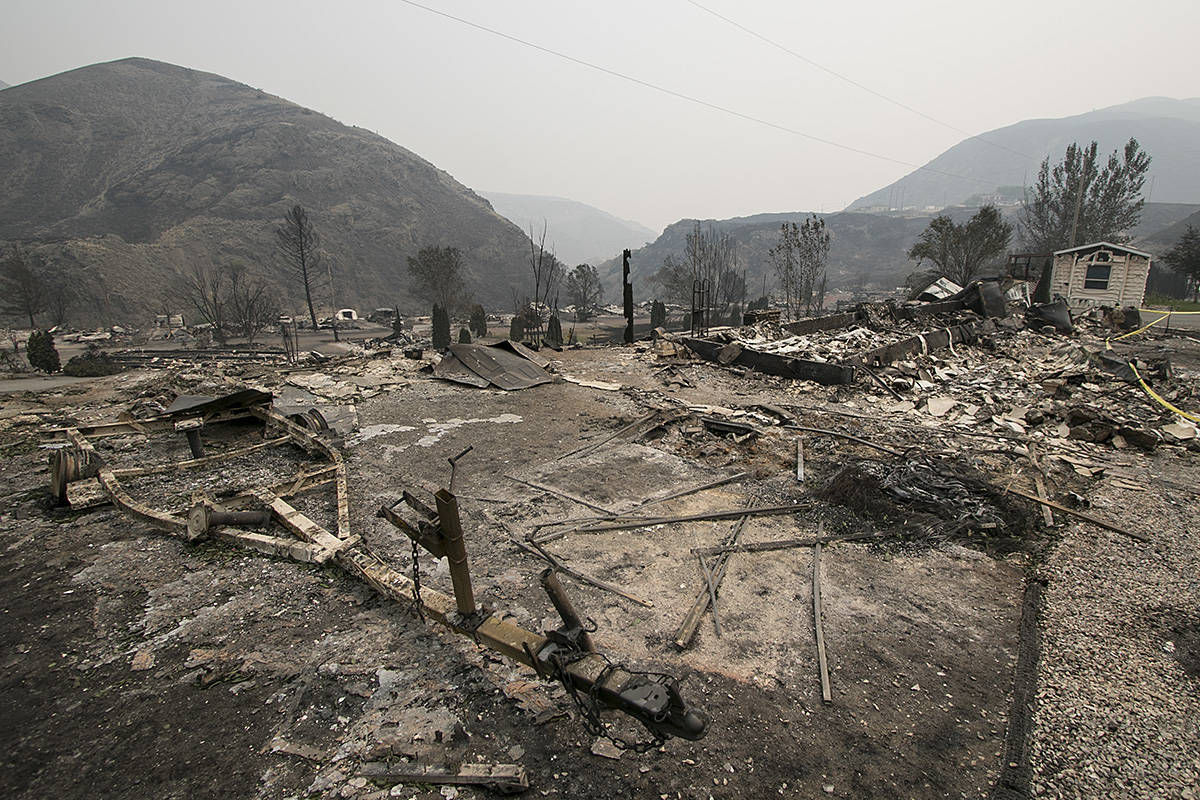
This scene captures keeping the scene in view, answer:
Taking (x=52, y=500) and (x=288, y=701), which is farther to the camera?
(x=52, y=500)

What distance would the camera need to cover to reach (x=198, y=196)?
78.9m

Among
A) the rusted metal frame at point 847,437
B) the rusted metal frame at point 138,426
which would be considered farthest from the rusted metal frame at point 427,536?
the rusted metal frame at point 138,426

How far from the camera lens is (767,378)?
504 inches

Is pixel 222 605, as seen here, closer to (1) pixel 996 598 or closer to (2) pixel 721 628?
(2) pixel 721 628

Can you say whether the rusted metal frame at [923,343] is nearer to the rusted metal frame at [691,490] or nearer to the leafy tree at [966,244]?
the rusted metal frame at [691,490]

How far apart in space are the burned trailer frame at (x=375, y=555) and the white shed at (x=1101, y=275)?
31.5 metres

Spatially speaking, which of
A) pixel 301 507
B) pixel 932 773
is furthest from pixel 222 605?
pixel 932 773

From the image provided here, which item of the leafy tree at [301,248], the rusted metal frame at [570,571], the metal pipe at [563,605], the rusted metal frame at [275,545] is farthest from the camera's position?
the leafy tree at [301,248]

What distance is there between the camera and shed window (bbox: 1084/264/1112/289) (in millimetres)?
23578

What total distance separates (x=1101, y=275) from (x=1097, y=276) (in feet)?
0.47

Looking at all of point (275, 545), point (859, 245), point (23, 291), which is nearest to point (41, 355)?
point (275, 545)

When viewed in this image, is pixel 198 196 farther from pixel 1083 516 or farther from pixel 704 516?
pixel 1083 516

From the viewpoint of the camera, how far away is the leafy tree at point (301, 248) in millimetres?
45031

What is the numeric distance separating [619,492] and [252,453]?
568 centimetres
